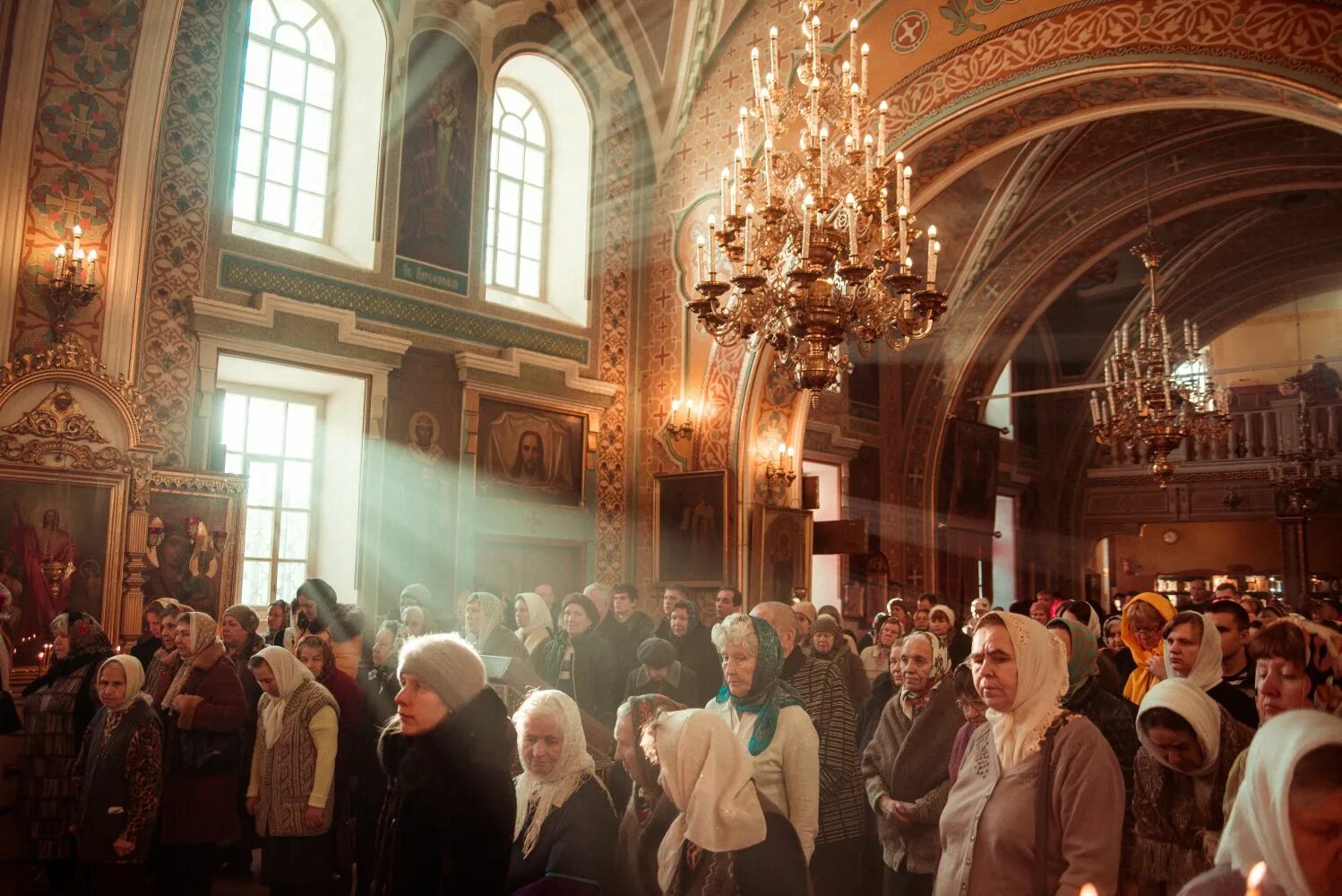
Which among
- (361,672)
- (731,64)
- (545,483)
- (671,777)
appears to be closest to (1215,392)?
(731,64)

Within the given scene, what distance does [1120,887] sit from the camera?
3.38 metres

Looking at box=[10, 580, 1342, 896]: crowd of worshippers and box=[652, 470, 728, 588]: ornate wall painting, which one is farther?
box=[652, 470, 728, 588]: ornate wall painting

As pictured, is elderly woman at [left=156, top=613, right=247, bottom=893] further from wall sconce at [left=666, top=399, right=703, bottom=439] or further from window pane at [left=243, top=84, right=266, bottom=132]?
wall sconce at [left=666, top=399, right=703, bottom=439]

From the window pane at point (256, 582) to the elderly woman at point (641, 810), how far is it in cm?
736

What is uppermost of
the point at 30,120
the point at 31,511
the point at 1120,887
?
the point at 30,120

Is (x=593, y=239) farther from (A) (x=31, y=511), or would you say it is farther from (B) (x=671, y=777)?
(B) (x=671, y=777)

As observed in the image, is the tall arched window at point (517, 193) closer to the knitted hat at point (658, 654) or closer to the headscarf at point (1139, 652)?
the knitted hat at point (658, 654)

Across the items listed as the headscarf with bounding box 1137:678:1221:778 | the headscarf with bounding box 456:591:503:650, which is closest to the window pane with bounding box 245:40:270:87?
the headscarf with bounding box 456:591:503:650

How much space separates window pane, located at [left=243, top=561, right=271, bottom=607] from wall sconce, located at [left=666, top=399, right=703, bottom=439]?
179 inches

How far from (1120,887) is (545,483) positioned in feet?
29.0

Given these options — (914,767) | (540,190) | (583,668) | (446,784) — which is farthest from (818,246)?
(540,190)

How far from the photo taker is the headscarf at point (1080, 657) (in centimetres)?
419

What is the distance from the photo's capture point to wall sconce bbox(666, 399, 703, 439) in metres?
12.1

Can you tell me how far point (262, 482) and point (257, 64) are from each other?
3959mm
